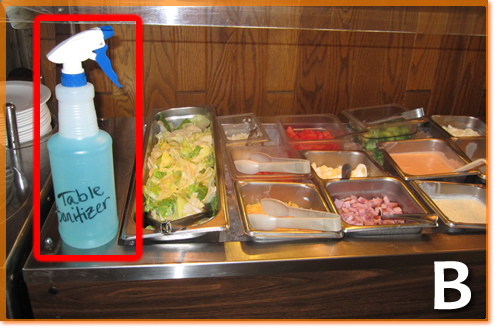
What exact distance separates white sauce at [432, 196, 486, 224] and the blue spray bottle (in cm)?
103

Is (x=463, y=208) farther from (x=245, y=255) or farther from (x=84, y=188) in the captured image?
(x=84, y=188)

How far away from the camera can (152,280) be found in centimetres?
112

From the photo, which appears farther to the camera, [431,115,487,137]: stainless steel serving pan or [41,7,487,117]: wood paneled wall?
[431,115,487,137]: stainless steel serving pan

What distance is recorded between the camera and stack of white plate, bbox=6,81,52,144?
146 cm

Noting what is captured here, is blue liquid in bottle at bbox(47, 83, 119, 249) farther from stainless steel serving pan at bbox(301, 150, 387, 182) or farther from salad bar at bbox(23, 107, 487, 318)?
stainless steel serving pan at bbox(301, 150, 387, 182)

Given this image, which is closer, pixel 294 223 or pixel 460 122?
pixel 294 223

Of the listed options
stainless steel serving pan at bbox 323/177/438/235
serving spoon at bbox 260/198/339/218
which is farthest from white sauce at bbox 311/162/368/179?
serving spoon at bbox 260/198/339/218

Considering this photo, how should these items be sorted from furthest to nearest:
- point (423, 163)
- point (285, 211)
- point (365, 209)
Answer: point (423, 163), point (365, 209), point (285, 211)

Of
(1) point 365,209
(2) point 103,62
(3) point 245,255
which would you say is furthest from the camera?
(1) point 365,209

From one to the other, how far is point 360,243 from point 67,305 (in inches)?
31.0

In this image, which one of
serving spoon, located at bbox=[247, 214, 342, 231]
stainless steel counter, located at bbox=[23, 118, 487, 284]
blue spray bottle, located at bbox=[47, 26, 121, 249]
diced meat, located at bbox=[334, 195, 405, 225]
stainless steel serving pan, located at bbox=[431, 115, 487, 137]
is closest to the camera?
blue spray bottle, located at bbox=[47, 26, 121, 249]

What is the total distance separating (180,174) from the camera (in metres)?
1.33

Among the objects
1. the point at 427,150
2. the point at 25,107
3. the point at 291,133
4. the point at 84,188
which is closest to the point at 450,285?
the point at 427,150

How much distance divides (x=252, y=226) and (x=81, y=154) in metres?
0.52
